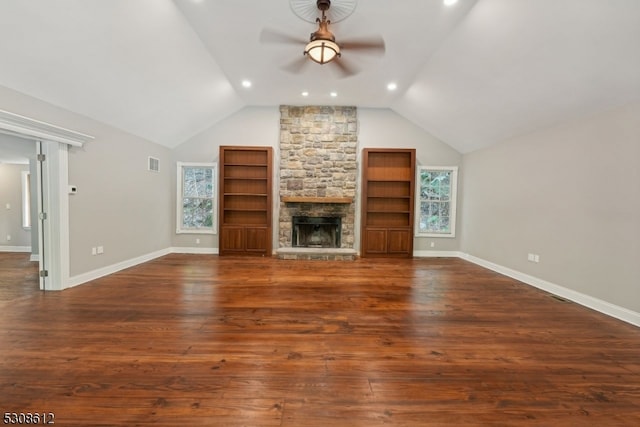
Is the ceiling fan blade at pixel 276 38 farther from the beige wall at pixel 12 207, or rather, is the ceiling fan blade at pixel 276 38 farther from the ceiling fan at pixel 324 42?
the beige wall at pixel 12 207

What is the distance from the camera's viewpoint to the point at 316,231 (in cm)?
632

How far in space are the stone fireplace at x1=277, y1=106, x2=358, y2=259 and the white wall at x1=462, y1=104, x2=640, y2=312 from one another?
9.96ft

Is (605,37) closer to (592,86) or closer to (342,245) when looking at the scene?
(592,86)

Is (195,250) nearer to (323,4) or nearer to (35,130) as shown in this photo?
(35,130)

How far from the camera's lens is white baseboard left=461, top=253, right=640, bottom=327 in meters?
2.71

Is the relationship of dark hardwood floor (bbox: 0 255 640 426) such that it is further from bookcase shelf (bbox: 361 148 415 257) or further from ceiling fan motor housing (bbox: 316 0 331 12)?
ceiling fan motor housing (bbox: 316 0 331 12)

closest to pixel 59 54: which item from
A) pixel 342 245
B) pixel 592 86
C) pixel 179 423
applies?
pixel 179 423

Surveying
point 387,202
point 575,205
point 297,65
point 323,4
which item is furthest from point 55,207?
point 575,205

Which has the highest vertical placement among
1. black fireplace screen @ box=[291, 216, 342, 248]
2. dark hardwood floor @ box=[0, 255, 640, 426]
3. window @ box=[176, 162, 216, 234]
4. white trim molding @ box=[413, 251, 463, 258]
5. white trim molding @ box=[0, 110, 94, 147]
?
white trim molding @ box=[0, 110, 94, 147]

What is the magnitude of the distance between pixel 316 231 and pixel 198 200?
302 centimetres

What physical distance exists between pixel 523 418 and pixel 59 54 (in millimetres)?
5047

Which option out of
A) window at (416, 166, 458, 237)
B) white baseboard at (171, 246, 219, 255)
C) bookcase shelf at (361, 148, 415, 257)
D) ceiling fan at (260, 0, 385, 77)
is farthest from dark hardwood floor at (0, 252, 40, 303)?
window at (416, 166, 458, 237)

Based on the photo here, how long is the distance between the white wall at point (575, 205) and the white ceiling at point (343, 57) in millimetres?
321

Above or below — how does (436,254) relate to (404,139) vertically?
below
